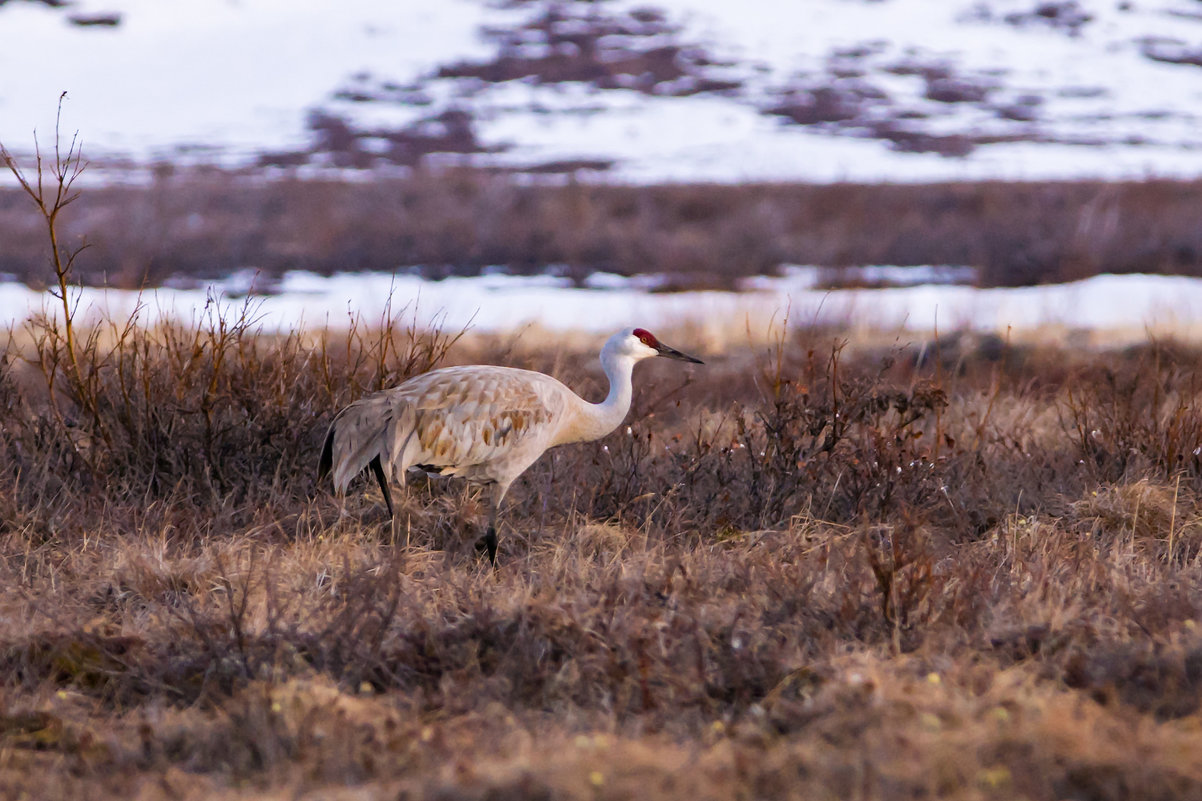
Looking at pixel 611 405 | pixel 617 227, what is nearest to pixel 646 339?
pixel 611 405

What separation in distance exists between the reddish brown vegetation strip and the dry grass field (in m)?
12.2

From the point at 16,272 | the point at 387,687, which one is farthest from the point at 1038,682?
the point at 16,272

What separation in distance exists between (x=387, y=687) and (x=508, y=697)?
364 millimetres

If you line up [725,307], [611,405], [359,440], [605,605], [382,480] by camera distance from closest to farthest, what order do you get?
[605,605]
[359,440]
[382,480]
[611,405]
[725,307]

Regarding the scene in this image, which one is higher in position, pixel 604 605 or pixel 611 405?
pixel 611 405

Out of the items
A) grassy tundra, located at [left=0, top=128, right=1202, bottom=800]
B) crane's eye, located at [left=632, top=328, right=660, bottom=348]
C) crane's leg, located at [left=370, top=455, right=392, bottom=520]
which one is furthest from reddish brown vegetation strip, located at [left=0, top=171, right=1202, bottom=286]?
crane's leg, located at [left=370, top=455, right=392, bottom=520]

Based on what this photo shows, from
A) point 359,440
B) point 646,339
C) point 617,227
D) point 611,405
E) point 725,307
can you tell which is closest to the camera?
point 359,440

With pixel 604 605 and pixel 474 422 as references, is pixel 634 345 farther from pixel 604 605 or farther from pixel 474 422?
pixel 604 605

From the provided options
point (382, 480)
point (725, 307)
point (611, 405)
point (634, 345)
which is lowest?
point (725, 307)

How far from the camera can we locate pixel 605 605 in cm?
396

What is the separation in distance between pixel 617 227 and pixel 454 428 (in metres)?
17.5

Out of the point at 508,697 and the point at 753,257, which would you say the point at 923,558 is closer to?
the point at 508,697

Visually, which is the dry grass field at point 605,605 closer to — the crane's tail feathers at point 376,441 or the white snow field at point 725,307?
the crane's tail feathers at point 376,441

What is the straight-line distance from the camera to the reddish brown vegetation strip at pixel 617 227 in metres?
20.0
